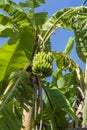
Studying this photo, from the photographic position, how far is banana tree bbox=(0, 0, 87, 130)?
3.31m

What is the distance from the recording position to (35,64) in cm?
313

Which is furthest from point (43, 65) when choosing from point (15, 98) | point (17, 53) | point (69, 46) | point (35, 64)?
point (69, 46)

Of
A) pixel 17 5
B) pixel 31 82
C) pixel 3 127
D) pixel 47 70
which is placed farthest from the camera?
pixel 17 5

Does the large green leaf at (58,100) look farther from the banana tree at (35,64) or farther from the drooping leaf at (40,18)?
the drooping leaf at (40,18)

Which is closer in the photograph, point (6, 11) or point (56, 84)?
point (6, 11)

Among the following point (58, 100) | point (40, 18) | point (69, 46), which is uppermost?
point (40, 18)

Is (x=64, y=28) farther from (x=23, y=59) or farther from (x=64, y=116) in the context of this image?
(x=64, y=116)

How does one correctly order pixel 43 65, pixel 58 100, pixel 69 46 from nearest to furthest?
pixel 43 65, pixel 58 100, pixel 69 46

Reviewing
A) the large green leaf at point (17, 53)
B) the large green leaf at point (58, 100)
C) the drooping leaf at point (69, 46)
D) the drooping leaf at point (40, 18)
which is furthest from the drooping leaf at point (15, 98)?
the drooping leaf at point (69, 46)

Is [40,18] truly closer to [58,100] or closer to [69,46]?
[69,46]

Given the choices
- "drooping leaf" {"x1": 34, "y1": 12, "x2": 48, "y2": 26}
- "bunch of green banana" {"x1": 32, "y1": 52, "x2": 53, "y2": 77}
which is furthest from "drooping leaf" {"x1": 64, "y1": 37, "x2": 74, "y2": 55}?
"bunch of green banana" {"x1": 32, "y1": 52, "x2": 53, "y2": 77}

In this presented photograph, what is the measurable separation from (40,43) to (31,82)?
1.24 feet

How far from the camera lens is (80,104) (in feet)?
11.6

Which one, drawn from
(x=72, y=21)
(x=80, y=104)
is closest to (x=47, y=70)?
(x=80, y=104)
